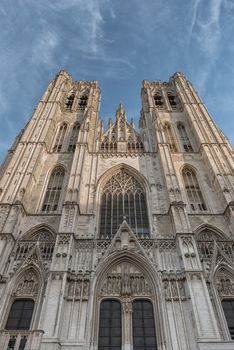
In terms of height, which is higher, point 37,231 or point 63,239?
point 37,231

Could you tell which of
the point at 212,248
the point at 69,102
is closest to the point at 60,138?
the point at 69,102

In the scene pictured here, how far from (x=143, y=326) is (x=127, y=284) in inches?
80.1

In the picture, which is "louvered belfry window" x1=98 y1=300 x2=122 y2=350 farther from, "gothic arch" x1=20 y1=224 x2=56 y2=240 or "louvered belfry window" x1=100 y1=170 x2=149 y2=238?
"gothic arch" x1=20 y1=224 x2=56 y2=240

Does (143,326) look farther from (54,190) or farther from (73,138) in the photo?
(73,138)

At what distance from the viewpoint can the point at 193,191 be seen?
2072cm

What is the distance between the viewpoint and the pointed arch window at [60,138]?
83.4ft

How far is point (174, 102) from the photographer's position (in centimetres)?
3253

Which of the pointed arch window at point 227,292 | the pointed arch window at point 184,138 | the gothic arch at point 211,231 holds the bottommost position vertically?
the pointed arch window at point 227,292

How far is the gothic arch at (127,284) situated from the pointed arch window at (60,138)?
13.3m

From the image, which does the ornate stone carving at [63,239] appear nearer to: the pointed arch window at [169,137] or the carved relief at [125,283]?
the carved relief at [125,283]

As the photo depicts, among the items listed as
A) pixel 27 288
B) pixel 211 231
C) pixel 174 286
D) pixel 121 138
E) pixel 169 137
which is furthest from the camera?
pixel 169 137

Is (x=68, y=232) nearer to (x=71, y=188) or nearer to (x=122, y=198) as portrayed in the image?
(x=71, y=188)

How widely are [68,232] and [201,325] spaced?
7.95m

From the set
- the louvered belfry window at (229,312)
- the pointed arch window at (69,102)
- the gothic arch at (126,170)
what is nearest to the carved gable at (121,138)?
the gothic arch at (126,170)
